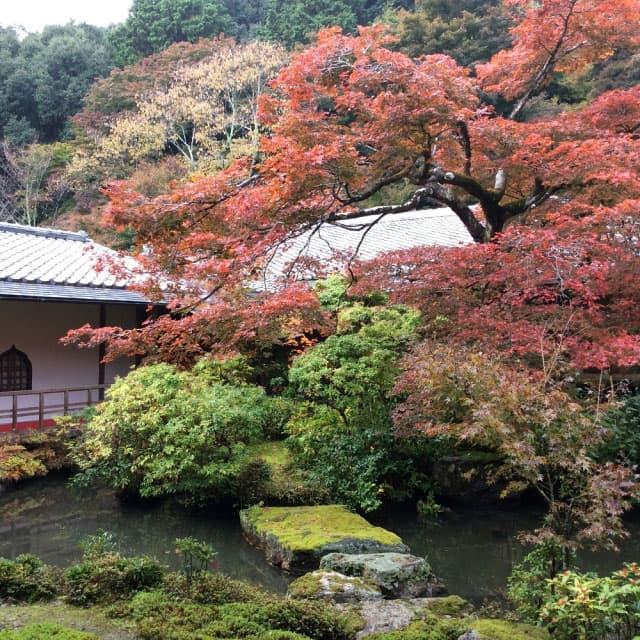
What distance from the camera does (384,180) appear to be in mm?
8094

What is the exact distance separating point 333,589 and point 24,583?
8.31 feet

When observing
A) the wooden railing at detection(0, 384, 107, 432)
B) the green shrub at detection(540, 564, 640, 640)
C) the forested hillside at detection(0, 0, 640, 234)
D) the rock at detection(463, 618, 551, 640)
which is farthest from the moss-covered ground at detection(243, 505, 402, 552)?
the forested hillside at detection(0, 0, 640, 234)

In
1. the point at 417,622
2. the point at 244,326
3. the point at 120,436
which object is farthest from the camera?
the point at 120,436

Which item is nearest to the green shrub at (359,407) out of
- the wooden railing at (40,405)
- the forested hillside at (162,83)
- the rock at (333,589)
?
the rock at (333,589)

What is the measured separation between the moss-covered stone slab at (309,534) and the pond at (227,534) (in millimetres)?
213

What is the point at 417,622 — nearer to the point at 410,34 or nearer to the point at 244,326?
the point at 244,326

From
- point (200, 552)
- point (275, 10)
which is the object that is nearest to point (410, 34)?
point (275, 10)

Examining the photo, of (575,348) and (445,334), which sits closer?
(575,348)

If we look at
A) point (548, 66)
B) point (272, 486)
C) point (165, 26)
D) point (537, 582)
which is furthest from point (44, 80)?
point (537, 582)

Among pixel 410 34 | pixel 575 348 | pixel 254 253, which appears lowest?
pixel 575 348

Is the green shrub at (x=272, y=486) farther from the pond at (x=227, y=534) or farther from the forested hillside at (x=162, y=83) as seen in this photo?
the forested hillside at (x=162, y=83)

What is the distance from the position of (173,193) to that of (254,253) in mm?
1363

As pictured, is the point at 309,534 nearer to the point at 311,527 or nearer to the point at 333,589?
the point at 311,527

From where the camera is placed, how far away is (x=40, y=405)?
11.4 metres
